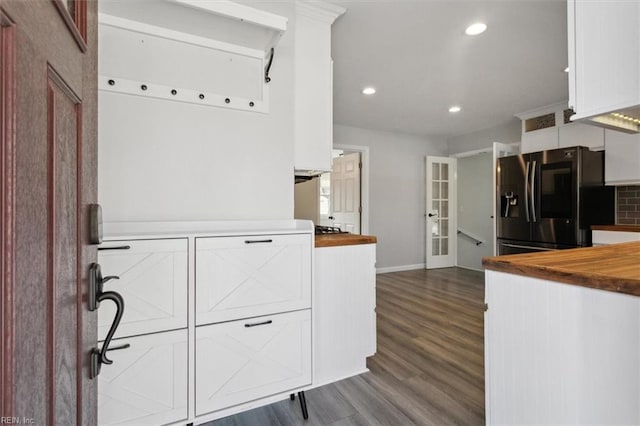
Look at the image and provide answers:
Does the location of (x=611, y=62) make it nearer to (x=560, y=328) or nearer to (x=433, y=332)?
(x=560, y=328)

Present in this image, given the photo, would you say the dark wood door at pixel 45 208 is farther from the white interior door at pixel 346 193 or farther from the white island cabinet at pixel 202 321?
the white interior door at pixel 346 193

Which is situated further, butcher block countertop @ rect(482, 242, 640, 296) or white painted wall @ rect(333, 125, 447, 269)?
white painted wall @ rect(333, 125, 447, 269)

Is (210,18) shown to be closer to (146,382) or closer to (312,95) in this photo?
(312,95)

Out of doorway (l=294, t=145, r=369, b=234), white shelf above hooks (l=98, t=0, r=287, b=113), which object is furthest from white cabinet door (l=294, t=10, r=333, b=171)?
doorway (l=294, t=145, r=369, b=234)

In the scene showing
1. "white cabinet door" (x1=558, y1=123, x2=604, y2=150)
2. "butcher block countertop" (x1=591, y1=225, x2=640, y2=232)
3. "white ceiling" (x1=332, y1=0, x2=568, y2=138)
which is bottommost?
"butcher block countertop" (x1=591, y1=225, x2=640, y2=232)

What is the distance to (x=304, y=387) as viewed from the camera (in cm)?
162

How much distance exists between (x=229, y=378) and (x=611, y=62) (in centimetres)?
202

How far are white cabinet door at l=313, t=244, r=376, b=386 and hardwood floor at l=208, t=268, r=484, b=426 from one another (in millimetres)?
123

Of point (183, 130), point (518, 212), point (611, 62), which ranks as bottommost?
point (518, 212)

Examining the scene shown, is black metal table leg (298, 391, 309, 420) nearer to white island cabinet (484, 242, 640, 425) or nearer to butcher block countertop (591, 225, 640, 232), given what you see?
white island cabinet (484, 242, 640, 425)

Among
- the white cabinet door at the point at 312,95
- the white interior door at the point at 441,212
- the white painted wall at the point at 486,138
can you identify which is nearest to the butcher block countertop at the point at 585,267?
the white cabinet door at the point at 312,95

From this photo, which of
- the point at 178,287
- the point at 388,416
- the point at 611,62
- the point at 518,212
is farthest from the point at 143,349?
the point at 518,212

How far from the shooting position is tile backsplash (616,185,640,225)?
353 centimetres

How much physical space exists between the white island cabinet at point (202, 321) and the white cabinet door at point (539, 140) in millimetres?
4139
